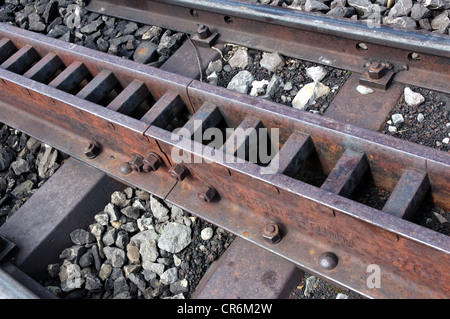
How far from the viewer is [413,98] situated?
3205 millimetres

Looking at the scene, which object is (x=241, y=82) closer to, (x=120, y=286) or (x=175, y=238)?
(x=175, y=238)

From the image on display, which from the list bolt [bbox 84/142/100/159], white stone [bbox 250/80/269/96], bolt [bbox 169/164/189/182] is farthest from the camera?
white stone [bbox 250/80/269/96]

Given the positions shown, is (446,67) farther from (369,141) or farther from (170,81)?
(170,81)

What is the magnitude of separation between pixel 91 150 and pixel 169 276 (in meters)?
1.11

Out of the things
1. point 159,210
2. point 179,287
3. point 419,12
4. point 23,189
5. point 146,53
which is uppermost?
point 146,53

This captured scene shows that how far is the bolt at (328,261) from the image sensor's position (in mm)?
2621

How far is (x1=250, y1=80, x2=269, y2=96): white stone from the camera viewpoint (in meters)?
3.59

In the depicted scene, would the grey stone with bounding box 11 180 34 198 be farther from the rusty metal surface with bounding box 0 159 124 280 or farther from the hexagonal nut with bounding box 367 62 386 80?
the hexagonal nut with bounding box 367 62 386 80

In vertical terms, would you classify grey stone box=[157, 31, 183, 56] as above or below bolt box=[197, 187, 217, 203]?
above

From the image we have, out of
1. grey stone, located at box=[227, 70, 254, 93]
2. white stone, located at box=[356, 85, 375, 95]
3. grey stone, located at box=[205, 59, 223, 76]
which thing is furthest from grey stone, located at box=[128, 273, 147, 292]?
white stone, located at box=[356, 85, 375, 95]

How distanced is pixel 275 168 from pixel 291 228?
375 millimetres

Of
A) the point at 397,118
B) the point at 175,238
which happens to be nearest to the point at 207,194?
the point at 175,238

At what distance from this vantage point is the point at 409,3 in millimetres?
3686

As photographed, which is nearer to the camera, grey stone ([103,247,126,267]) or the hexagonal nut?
grey stone ([103,247,126,267])
